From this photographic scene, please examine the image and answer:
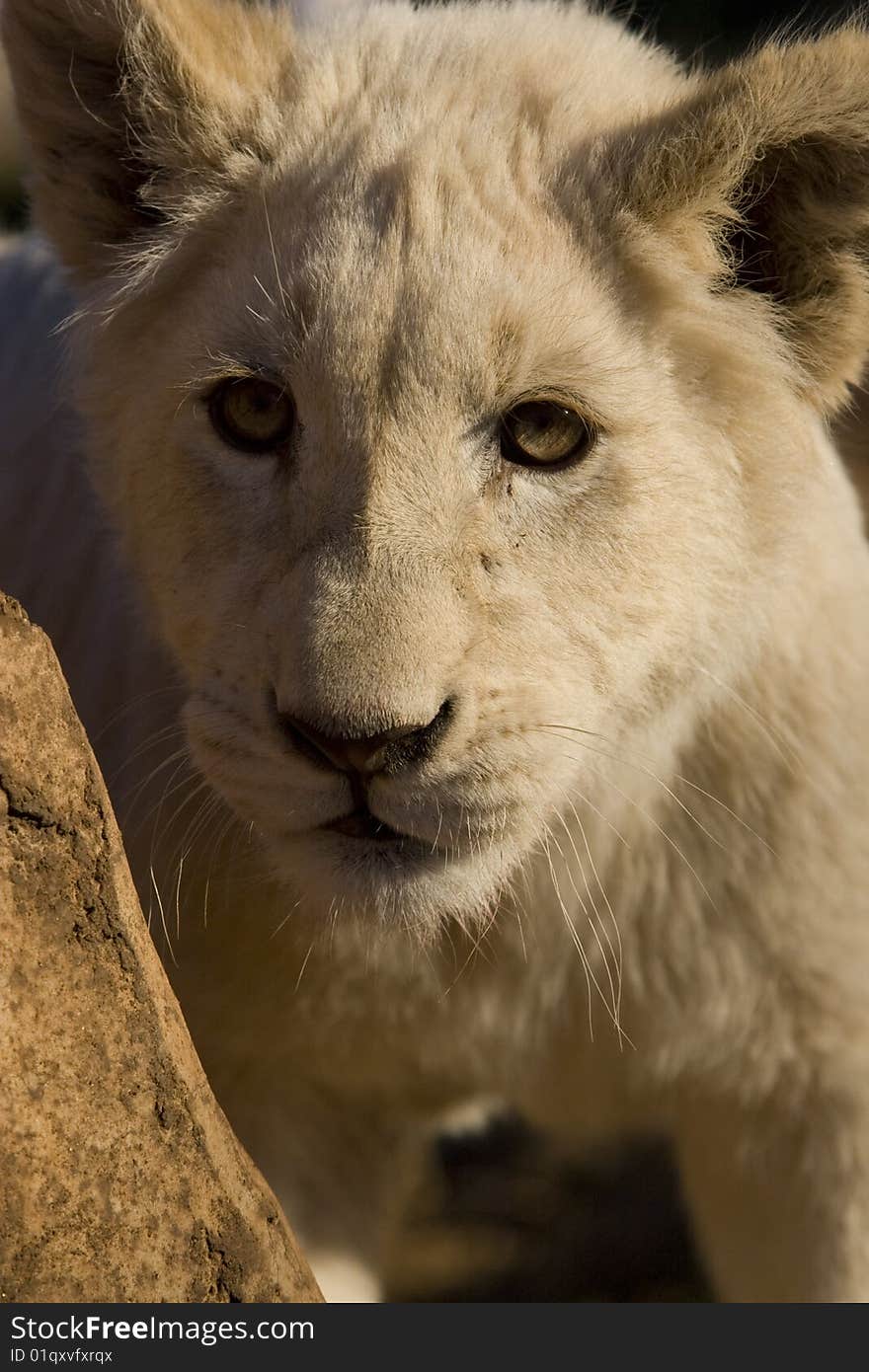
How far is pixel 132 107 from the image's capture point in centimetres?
277

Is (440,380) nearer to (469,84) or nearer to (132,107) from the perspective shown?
(469,84)

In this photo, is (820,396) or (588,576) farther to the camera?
(820,396)

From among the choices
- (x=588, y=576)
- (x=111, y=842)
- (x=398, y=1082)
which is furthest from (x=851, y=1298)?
(x=111, y=842)

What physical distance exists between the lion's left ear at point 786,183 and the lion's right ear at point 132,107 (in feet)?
1.98

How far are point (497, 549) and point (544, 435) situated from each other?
0.61 feet

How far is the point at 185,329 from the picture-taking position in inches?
107

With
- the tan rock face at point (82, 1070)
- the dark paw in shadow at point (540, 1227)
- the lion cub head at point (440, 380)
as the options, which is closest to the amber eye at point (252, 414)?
the lion cub head at point (440, 380)

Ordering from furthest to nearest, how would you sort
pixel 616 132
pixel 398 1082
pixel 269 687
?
pixel 398 1082
pixel 616 132
pixel 269 687

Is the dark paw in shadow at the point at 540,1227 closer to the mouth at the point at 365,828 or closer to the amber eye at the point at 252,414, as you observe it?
the mouth at the point at 365,828

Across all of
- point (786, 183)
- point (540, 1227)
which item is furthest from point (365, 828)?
point (540, 1227)

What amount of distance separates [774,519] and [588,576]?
39 centimetres

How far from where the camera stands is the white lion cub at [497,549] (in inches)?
94.7
